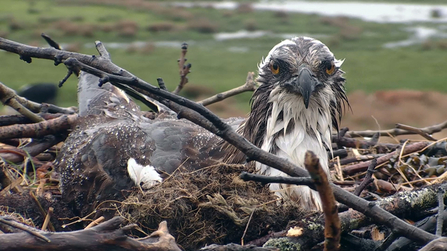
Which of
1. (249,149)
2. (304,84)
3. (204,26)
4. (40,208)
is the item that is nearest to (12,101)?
(40,208)

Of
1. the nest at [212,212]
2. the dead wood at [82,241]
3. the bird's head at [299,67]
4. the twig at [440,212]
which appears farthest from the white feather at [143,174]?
the twig at [440,212]

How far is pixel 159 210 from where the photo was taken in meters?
3.07

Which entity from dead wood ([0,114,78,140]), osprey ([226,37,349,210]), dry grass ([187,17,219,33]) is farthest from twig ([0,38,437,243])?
dry grass ([187,17,219,33])

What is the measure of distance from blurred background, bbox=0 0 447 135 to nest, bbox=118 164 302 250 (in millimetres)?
10909

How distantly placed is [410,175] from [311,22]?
2638 centimetres

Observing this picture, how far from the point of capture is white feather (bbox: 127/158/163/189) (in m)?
3.61

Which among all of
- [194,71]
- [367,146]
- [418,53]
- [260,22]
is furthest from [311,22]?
[367,146]

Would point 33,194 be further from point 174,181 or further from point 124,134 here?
point 174,181

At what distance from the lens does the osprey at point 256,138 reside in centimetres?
367

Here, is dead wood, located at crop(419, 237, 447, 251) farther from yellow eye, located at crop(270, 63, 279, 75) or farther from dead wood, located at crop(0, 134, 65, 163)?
dead wood, located at crop(0, 134, 65, 163)

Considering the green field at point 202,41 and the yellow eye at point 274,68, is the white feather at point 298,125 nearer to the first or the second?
the yellow eye at point 274,68

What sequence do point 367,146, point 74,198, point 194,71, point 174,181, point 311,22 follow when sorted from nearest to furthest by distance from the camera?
point 174,181, point 74,198, point 367,146, point 194,71, point 311,22

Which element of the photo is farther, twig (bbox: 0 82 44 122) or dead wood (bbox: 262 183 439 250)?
twig (bbox: 0 82 44 122)

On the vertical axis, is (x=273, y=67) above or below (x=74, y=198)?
above
